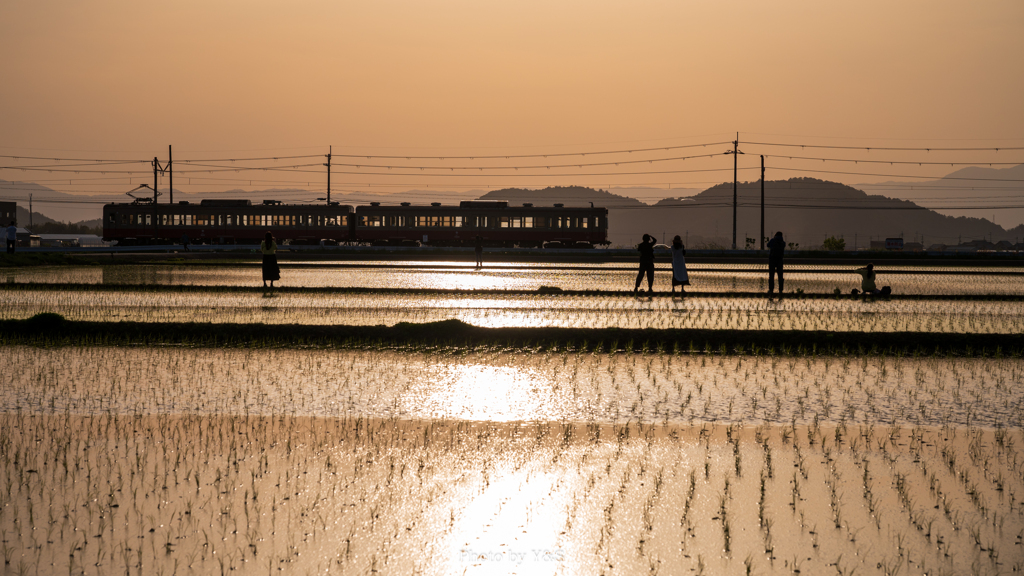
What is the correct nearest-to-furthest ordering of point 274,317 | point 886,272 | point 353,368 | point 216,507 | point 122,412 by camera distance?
point 216,507 → point 122,412 → point 353,368 → point 274,317 → point 886,272

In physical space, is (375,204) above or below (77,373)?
above

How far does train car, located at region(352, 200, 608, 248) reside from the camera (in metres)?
56.9

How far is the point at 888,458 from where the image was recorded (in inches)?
260

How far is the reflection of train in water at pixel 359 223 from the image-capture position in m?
57.2

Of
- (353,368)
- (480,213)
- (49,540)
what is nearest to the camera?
(49,540)

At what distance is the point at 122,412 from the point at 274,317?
8.38 metres

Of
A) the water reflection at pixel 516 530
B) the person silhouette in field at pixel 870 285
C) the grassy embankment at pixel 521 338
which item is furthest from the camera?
the person silhouette in field at pixel 870 285

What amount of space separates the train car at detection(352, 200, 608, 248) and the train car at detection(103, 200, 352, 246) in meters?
3.48

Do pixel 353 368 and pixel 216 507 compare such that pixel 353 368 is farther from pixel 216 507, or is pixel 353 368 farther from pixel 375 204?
pixel 375 204

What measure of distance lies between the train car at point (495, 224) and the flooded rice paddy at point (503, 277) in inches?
709

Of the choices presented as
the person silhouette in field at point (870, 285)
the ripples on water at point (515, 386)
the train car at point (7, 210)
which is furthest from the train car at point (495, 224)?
the train car at point (7, 210)

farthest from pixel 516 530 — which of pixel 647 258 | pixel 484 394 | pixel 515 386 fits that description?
pixel 647 258

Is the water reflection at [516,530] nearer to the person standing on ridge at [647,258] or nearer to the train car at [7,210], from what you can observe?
the person standing on ridge at [647,258]

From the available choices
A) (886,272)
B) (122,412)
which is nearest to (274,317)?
(122,412)
